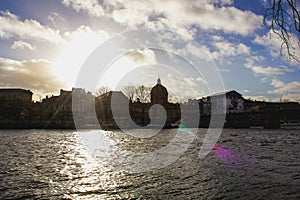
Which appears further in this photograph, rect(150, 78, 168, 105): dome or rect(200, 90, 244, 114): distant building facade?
rect(200, 90, 244, 114): distant building facade

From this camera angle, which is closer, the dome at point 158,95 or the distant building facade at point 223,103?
the dome at point 158,95

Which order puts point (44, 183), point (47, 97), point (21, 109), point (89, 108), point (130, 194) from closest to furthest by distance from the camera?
point (130, 194)
point (44, 183)
point (21, 109)
point (89, 108)
point (47, 97)

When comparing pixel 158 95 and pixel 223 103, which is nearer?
pixel 158 95

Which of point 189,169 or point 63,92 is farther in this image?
point 63,92

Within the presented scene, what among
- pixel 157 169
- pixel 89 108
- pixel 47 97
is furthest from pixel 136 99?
pixel 157 169

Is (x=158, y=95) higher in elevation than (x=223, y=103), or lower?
higher

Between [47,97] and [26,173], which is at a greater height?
[47,97]

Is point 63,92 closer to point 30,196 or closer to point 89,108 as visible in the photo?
point 89,108

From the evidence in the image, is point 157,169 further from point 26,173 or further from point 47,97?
point 47,97

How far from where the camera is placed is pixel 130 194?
901 centimetres

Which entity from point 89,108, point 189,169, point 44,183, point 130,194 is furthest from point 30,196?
point 89,108

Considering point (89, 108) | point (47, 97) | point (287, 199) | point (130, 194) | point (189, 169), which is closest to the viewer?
point (287, 199)

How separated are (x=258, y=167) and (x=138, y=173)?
648 centimetres

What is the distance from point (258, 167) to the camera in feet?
47.6
